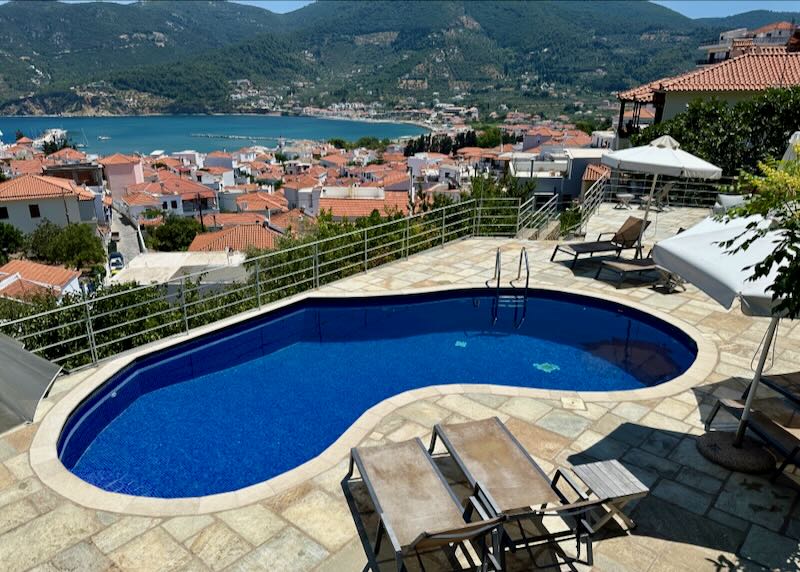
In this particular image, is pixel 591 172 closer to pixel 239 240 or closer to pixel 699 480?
pixel 239 240

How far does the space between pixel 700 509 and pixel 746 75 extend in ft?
79.0

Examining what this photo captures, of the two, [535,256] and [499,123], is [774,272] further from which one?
[499,123]

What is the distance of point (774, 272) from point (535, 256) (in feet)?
24.1

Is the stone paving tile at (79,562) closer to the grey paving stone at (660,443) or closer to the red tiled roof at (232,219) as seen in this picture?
the grey paving stone at (660,443)

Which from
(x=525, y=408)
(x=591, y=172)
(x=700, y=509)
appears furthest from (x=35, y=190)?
(x=700, y=509)

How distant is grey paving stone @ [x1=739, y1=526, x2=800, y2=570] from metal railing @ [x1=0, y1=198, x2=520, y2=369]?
21.4 ft

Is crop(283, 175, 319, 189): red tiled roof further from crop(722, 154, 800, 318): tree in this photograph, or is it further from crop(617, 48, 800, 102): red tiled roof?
crop(722, 154, 800, 318): tree

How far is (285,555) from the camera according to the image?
375 cm

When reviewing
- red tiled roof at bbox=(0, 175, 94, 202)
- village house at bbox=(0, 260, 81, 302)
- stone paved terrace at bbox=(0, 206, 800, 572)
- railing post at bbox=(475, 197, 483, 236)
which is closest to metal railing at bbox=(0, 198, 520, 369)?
railing post at bbox=(475, 197, 483, 236)

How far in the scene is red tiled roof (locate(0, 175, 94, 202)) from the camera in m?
46.2

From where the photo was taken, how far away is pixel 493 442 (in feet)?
14.0

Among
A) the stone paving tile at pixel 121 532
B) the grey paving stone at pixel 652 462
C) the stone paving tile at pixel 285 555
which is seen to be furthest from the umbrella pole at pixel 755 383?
the stone paving tile at pixel 121 532

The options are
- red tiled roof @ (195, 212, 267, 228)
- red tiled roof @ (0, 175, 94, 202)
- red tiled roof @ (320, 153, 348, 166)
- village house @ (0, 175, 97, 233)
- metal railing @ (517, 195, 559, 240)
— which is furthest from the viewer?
red tiled roof @ (320, 153, 348, 166)

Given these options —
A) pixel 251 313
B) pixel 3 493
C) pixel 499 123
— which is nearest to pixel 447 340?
pixel 251 313
